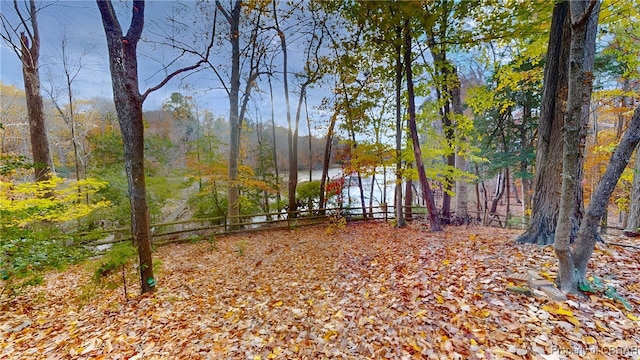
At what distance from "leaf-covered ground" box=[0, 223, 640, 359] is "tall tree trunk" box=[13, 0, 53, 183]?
378cm

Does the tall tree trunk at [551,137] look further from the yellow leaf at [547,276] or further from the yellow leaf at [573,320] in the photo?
the yellow leaf at [573,320]

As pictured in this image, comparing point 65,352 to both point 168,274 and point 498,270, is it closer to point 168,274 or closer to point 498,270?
point 168,274

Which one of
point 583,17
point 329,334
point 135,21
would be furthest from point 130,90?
point 583,17

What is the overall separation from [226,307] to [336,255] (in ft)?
8.50

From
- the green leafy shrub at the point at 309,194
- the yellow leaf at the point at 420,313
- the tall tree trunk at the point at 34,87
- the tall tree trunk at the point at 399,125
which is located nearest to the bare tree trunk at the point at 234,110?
the green leafy shrub at the point at 309,194

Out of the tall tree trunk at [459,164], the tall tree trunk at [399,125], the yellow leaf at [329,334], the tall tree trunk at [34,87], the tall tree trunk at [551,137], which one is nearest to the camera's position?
the yellow leaf at [329,334]

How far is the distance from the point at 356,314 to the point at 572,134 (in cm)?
294

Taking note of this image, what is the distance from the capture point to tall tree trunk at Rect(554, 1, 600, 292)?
2.22 meters

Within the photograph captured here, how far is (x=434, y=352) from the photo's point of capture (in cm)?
202

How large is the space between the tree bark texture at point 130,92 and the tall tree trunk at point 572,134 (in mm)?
5323

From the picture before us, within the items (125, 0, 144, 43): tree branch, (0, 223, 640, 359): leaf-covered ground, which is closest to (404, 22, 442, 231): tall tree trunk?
(0, 223, 640, 359): leaf-covered ground

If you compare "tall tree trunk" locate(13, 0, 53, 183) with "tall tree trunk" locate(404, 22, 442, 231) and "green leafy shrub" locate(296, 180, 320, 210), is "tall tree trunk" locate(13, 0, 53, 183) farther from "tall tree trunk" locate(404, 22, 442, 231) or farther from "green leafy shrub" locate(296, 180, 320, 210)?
"tall tree trunk" locate(404, 22, 442, 231)

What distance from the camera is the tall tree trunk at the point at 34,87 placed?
580 cm

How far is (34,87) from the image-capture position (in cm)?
600
